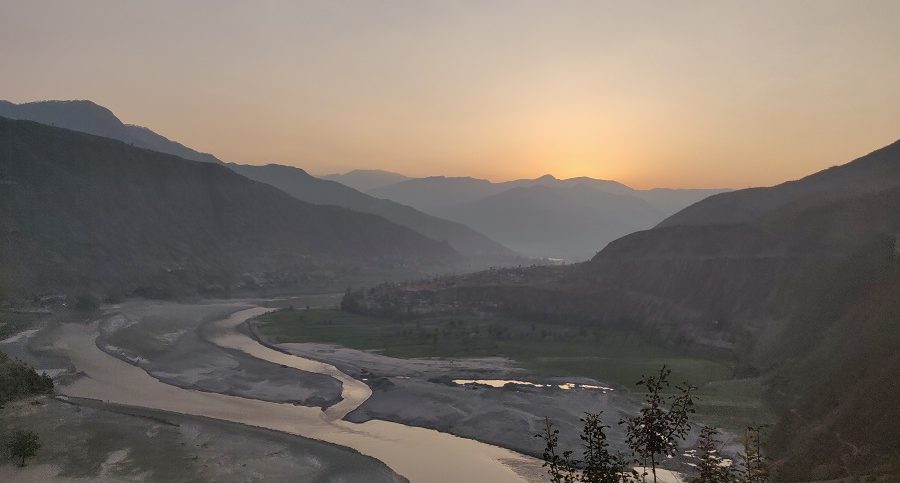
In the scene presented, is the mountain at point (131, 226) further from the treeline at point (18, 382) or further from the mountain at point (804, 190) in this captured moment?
the mountain at point (804, 190)

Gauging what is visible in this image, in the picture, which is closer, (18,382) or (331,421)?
(331,421)

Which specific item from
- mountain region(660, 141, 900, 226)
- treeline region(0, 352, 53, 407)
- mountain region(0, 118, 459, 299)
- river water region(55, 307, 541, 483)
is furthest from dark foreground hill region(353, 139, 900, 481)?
treeline region(0, 352, 53, 407)

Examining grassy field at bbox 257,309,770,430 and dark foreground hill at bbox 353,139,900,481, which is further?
grassy field at bbox 257,309,770,430

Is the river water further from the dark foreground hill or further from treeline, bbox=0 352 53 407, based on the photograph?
the dark foreground hill

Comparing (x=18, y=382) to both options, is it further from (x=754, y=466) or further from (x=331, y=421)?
(x=754, y=466)

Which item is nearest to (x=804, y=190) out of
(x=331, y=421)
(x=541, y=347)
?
(x=541, y=347)

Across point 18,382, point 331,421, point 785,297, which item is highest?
point 785,297

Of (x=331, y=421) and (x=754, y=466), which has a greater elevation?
(x=754, y=466)
